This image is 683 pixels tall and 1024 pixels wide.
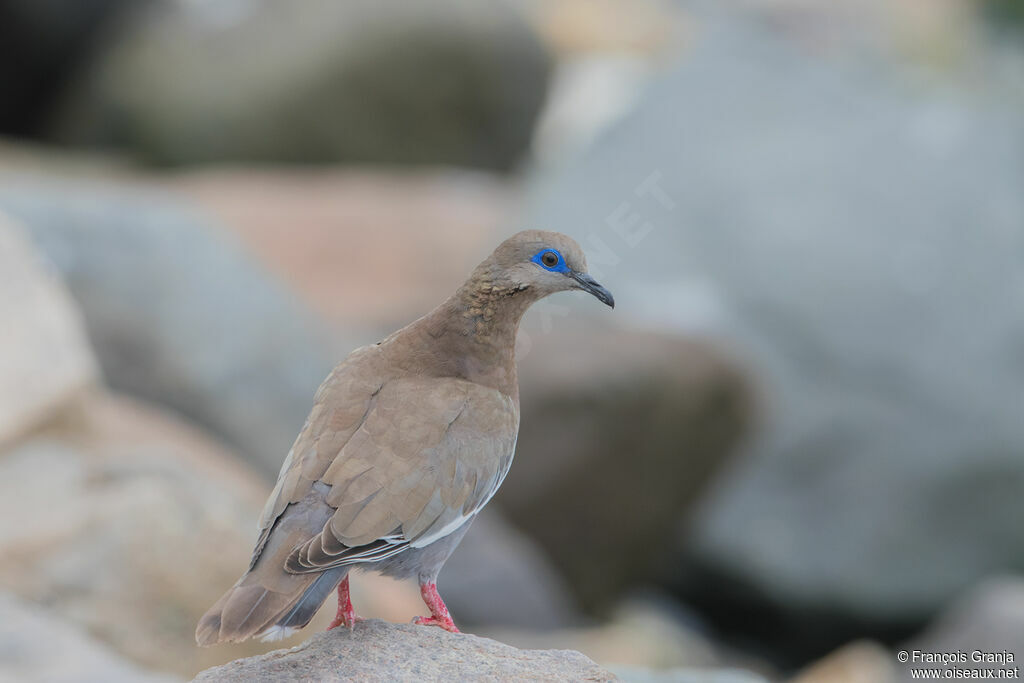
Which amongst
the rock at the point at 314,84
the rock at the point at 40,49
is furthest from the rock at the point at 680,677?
the rock at the point at 40,49

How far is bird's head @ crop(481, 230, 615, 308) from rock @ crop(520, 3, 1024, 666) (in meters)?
7.07

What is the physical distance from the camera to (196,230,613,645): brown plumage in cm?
429

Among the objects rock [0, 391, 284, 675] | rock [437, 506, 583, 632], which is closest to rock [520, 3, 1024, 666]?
rock [437, 506, 583, 632]

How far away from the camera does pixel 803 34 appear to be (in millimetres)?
21031

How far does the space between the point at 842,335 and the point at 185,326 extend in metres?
6.35

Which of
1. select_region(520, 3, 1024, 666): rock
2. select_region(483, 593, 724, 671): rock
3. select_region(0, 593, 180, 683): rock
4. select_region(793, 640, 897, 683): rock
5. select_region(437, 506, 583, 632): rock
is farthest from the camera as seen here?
select_region(520, 3, 1024, 666): rock

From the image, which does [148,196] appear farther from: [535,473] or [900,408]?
[900,408]

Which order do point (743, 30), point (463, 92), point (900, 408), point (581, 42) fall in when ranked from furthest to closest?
point (581, 42), point (463, 92), point (743, 30), point (900, 408)

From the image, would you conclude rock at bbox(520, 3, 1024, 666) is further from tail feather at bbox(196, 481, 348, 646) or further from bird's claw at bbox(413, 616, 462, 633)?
tail feather at bbox(196, 481, 348, 646)

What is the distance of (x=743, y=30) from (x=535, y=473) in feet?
23.3

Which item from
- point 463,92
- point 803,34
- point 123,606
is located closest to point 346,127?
point 463,92

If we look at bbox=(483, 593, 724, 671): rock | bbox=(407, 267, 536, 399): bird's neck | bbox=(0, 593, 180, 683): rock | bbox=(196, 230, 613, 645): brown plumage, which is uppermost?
bbox=(407, 267, 536, 399): bird's neck

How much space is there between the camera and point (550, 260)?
486 centimetres

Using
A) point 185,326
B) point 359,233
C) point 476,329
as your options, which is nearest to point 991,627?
point 476,329
